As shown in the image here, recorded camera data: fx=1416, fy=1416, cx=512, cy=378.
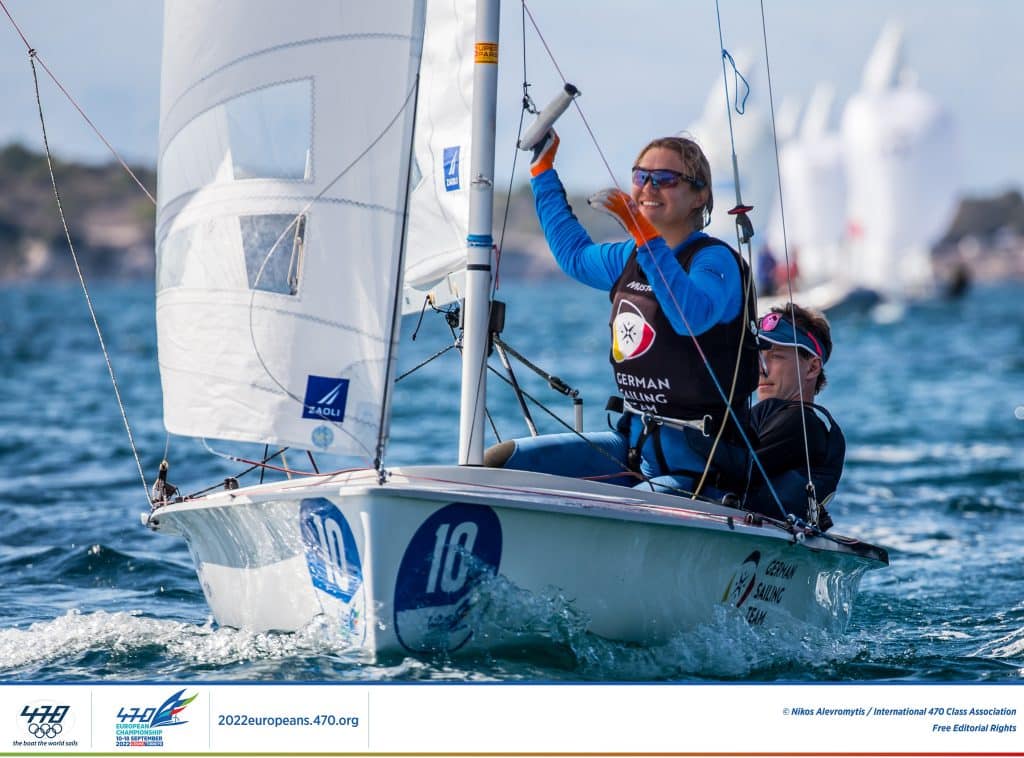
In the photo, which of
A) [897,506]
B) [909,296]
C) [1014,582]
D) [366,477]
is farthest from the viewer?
[909,296]

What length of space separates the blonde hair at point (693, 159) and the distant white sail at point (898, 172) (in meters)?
39.2

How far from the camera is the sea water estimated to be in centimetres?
388

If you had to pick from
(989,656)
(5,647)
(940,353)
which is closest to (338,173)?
(5,647)

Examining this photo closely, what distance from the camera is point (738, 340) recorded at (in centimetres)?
418

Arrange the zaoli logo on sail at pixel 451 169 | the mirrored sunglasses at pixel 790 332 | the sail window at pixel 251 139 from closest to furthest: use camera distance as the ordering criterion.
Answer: the sail window at pixel 251 139, the zaoli logo on sail at pixel 451 169, the mirrored sunglasses at pixel 790 332

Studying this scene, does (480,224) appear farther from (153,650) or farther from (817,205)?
(817,205)

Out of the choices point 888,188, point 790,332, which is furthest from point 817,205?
point 790,332

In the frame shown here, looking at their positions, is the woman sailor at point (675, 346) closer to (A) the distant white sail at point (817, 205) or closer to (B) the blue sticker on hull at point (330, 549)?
(B) the blue sticker on hull at point (330, 549)

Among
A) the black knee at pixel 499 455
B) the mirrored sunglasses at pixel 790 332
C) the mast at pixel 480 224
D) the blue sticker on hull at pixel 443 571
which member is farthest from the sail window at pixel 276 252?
the mirrored sunglasses at pixel 790 332

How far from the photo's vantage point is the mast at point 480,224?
3.98m

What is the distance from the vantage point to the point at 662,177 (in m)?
4.16

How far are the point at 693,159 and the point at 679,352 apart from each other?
57 cm
